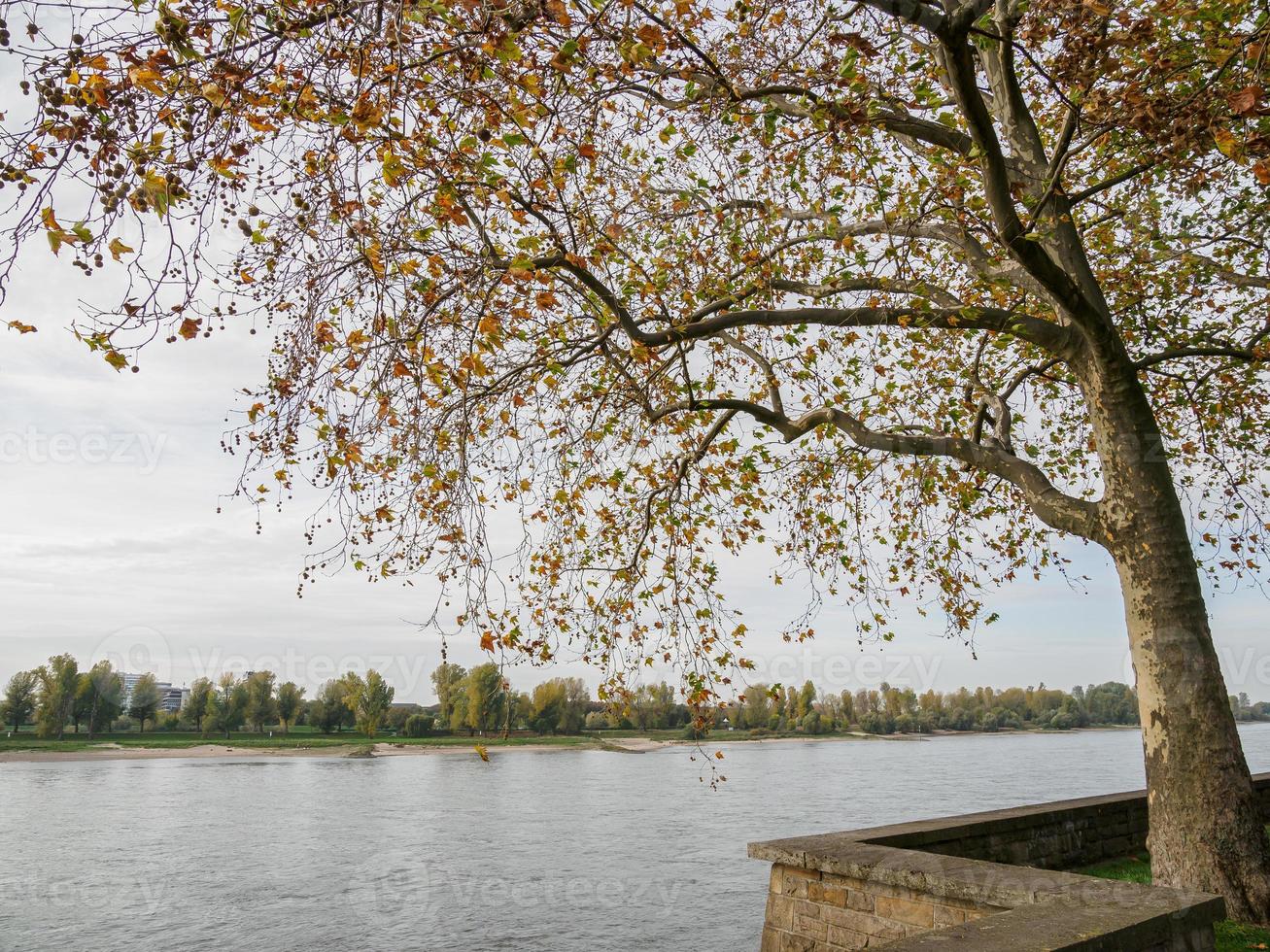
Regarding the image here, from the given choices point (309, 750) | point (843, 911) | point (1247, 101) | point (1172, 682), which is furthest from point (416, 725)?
point (1247, 101)

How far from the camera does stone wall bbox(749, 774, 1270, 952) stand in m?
4.54

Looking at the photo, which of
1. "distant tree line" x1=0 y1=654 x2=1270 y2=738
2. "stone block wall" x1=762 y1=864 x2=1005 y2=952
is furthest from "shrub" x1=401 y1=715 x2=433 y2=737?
"stone block wall" x1=762 y1=864 x2=1005 y2=952

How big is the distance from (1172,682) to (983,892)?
2.85m

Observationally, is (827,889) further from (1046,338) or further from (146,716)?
(146,716)

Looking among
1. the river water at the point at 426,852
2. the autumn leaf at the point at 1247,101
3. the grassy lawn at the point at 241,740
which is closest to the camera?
the autumn leaf at the point at 1247,101

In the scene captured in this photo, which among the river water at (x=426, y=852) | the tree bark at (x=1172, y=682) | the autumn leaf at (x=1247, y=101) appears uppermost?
the autumn leaf at (x=1247, y=101)

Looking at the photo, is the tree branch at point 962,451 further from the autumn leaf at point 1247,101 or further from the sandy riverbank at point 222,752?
the sandy riverbank at point 222,752

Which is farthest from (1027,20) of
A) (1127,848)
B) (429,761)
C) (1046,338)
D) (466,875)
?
(429,761)

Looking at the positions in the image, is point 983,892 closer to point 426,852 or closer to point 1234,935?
point 1234,935

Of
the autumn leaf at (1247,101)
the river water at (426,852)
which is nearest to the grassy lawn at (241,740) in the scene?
the river water at (426,852)

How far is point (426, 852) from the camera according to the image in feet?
80.9

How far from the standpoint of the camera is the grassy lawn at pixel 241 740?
74188 mm

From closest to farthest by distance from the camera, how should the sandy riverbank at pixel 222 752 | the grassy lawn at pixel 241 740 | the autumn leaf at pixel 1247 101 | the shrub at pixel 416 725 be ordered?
1. the autumn leaf at pixel 1247 101
2. the sandy riverbank at pixel 222 752
3. the grassy lawn at pixel 241 740
4. the shrub at pixel 416 725

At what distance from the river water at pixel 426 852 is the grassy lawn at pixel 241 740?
23618 millimetres
